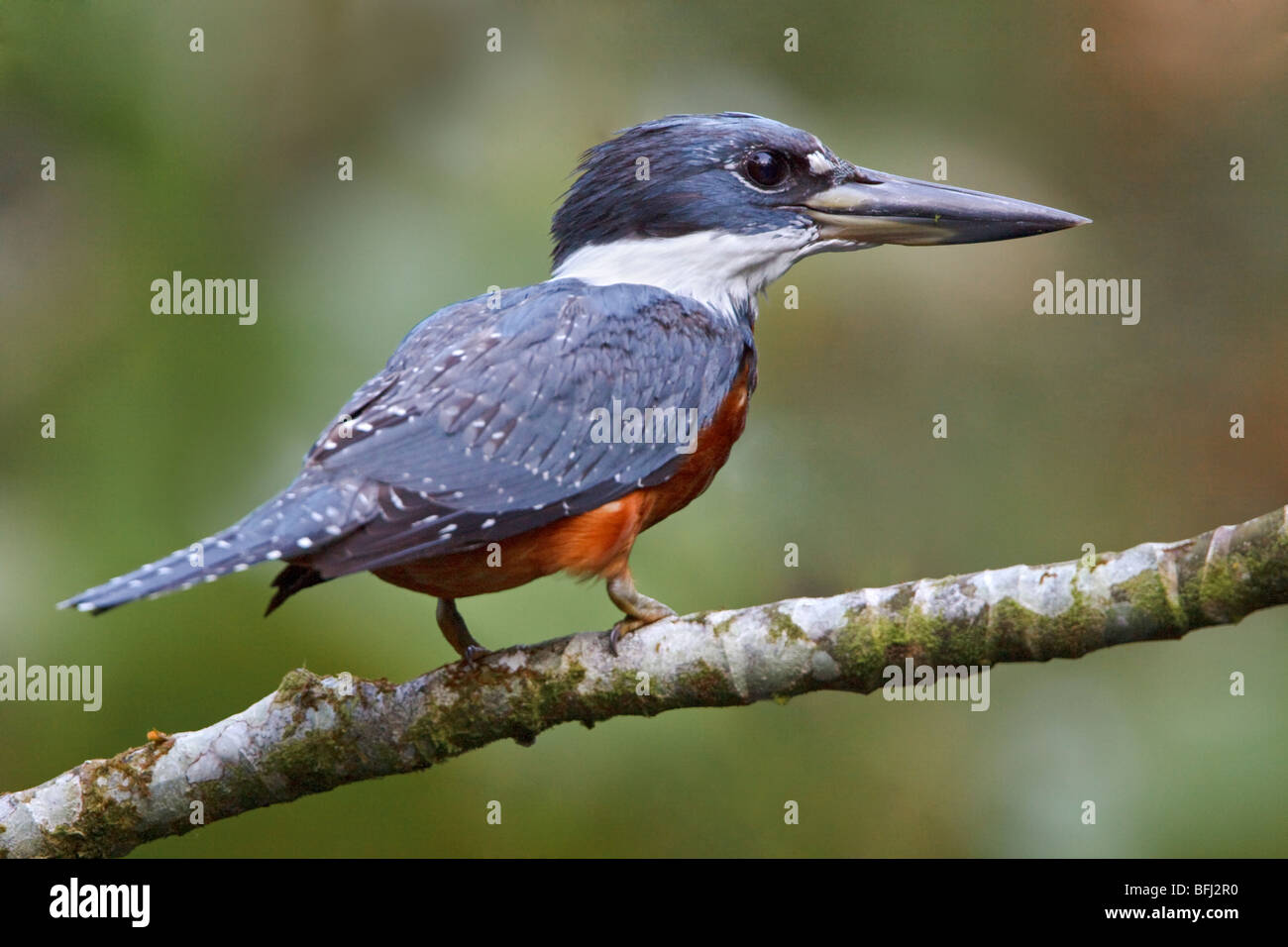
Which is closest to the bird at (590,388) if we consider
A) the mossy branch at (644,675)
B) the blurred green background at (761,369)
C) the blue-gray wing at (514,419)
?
the blue-gray wing at (514,419)

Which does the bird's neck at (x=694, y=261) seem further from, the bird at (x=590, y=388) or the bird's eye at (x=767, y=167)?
the bird's eye at (x=767, y=167)

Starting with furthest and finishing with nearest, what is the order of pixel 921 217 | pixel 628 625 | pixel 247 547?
pixel 921 217
pixel 628 625
pixel 247 547

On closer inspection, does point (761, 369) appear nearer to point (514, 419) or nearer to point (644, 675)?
point (514, 419)

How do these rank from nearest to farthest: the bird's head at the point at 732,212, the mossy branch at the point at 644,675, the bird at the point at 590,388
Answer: the mossy branch at the point at 644,675 → the bird at the point at 590,388 → the bird's head at the point at 732,212

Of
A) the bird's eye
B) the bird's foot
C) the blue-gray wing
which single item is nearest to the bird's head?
the bird's eye

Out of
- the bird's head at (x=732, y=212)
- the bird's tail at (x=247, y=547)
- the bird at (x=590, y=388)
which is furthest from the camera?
the bird's head at (x=732, y=212)

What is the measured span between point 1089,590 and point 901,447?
7.55ft

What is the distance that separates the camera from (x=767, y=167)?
3.83 meters

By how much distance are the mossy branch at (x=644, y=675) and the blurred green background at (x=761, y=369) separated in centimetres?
51

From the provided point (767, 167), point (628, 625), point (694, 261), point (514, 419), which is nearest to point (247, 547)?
point (514, 419)

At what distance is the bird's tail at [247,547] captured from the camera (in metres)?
2.67

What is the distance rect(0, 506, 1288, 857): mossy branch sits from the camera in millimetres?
2479

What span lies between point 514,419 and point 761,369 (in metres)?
1.61

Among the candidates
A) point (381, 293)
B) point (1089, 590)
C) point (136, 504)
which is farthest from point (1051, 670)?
point (136, 504)
